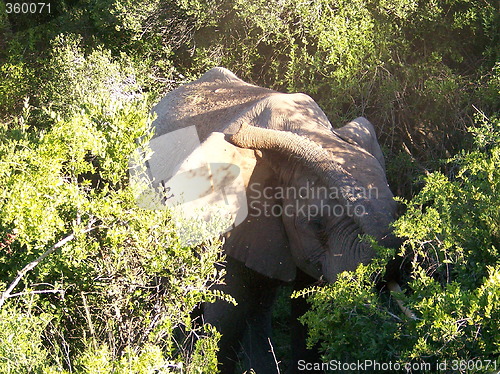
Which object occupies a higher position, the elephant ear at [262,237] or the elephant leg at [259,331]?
the elephant ear at [262,237]

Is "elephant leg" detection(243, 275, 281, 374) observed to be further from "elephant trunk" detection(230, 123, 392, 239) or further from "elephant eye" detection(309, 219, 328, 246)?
"elephant trunk" detection(230, 123, 392, 239)

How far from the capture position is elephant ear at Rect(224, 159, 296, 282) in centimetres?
585

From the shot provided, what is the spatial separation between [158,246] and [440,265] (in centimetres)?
175

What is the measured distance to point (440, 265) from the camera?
14.7 feet

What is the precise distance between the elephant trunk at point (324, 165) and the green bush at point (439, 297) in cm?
28

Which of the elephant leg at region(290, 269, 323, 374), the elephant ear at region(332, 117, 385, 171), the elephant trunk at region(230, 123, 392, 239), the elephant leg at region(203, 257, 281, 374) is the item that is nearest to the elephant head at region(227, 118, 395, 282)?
the elephant trunk at region(230, 123, 392, 239)

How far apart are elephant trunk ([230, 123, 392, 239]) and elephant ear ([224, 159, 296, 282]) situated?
237mm

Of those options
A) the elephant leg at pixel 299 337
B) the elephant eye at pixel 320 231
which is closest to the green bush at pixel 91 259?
the elephant eye at pixel 320 231

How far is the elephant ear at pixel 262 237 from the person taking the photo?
585 centimetres

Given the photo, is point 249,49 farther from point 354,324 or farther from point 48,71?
point 354,324

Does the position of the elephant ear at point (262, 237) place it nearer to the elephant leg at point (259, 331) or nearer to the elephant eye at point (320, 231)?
the elephant leg at point (259, 331)

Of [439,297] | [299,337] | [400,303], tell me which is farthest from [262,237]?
[439,297]

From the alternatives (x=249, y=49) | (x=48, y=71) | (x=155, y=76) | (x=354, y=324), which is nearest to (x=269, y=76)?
(x=249, y=49)

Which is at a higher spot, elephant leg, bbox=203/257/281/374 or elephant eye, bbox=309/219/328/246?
elephant eye, bbox=309/219/328/246
